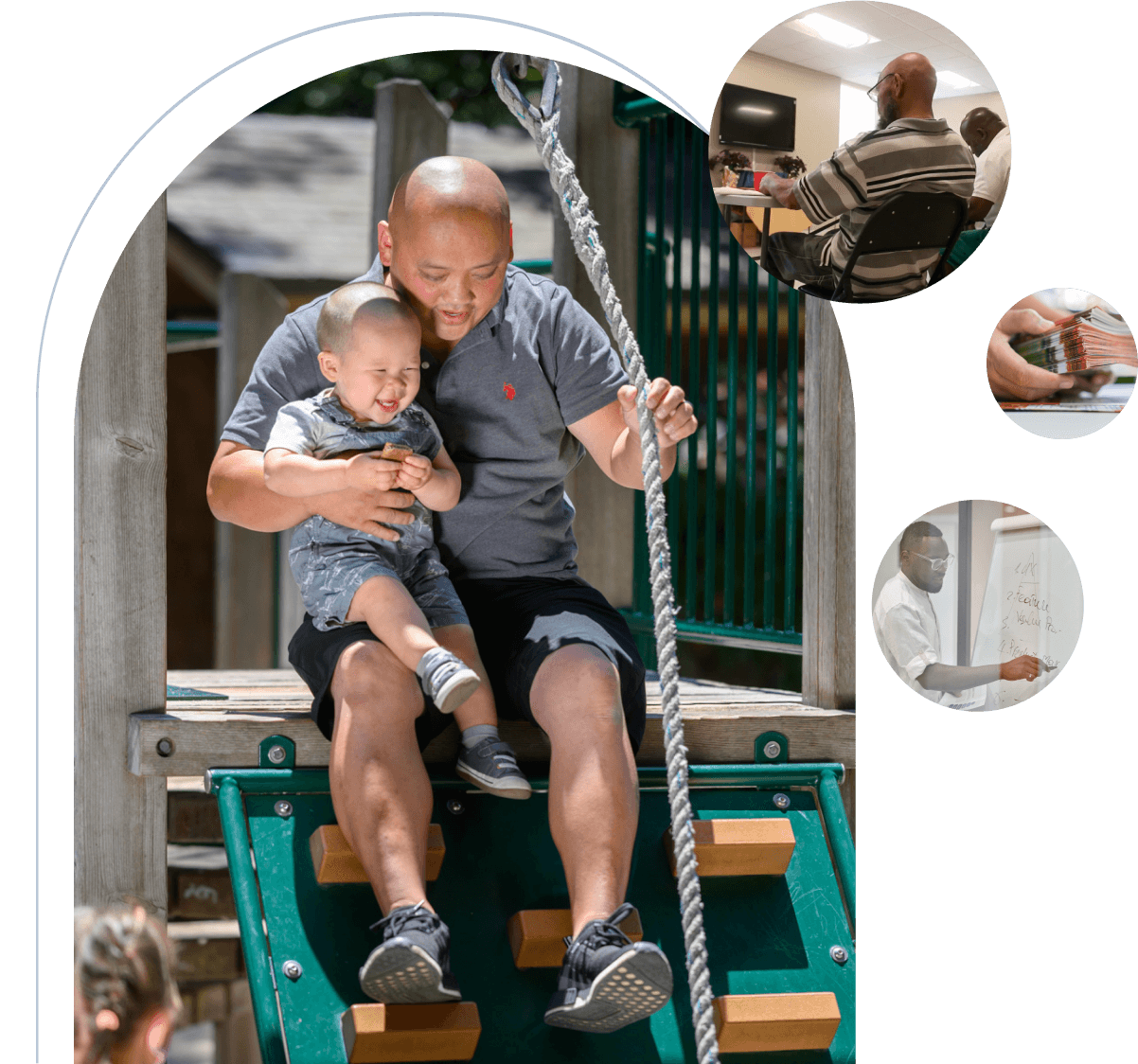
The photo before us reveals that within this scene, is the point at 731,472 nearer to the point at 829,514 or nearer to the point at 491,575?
the point at 829,514

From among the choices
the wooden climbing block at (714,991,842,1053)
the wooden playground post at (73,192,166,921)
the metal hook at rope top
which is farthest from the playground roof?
the wooden climbing block at (714,991,842,1053)

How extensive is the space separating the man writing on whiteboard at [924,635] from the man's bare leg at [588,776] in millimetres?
344

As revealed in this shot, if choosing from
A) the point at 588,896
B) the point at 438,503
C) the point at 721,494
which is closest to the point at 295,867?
the point at 588,896

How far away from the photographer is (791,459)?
7.72 ft

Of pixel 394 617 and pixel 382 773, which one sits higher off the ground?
pixel 394 617

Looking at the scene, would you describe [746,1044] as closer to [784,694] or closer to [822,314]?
[784,694]

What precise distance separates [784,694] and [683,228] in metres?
1.00

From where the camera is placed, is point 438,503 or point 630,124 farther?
point 630,124

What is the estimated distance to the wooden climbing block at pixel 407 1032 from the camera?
4.69 ft

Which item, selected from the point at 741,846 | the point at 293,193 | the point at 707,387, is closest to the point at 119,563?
the point at 741,846

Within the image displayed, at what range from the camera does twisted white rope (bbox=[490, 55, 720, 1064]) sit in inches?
51.3

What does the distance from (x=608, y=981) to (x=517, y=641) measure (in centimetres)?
48

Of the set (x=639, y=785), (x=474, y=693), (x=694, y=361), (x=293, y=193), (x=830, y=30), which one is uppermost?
(x=293, y=193)

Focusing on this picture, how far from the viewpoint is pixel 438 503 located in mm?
1646
